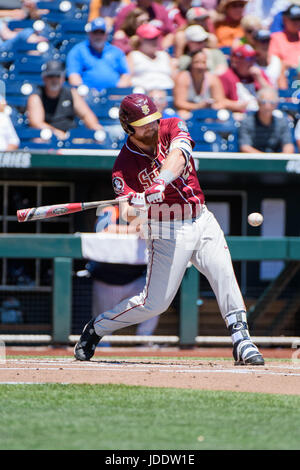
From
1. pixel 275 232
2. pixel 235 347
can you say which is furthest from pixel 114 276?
pixel 235 347

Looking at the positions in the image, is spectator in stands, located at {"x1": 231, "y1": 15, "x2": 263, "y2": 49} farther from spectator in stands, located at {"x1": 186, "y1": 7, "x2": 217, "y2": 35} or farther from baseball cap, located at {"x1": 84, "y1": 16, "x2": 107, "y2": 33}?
baseball cap, located at {"x1": 84, "y1": 16, "x2": 107, "y2": 33}

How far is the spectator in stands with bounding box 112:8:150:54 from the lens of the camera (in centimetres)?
1122

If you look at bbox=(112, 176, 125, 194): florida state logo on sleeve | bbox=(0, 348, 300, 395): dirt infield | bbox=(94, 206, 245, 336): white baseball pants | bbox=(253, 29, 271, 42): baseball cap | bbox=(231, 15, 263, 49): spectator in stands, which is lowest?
bbox=(0, 348, 300, 395): dirt infield

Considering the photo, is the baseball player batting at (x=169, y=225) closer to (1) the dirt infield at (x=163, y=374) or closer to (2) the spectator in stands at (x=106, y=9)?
(1) the dirt infield at (x=163, y=374)

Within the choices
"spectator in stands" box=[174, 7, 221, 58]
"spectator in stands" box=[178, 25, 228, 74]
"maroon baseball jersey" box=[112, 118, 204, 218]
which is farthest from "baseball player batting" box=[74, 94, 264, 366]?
"spectator in stands" box=[174, 7, 221, 58]

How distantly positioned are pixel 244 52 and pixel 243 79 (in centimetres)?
34

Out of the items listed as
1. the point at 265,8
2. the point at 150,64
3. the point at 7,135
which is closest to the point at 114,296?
the point at 7,135

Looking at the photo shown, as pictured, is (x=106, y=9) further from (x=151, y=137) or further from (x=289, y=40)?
(x=151, y=137)

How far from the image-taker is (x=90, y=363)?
598 cm

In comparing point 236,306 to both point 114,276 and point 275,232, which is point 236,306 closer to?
point 114,276

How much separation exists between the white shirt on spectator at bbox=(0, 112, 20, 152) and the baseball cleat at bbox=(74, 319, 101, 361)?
13.4 feet

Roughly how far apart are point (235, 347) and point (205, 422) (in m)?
A: 1.73
